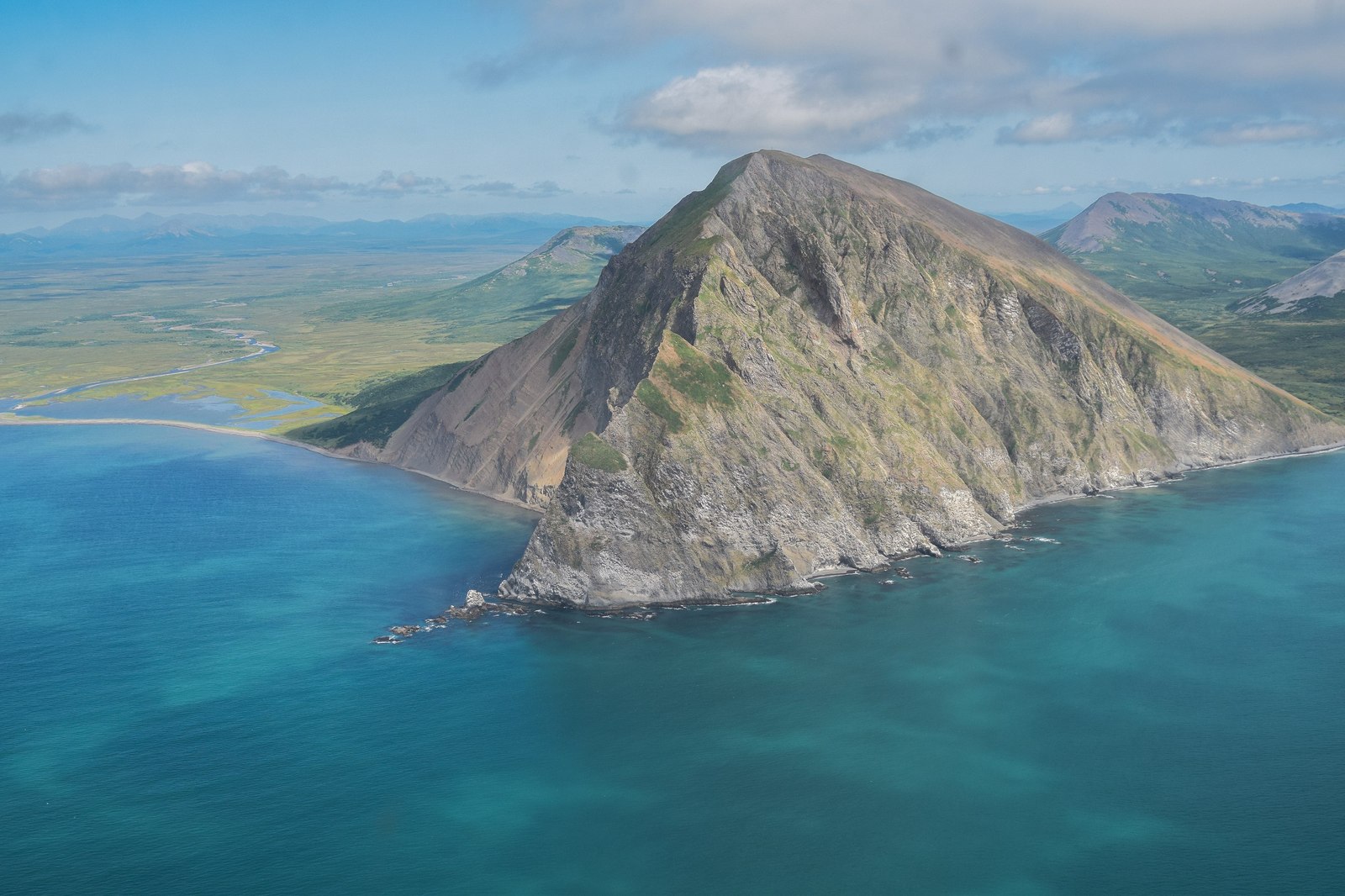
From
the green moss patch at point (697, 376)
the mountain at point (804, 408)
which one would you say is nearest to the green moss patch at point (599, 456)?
the mountain at point (804, 408)

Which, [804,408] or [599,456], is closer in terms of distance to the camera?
[599,456]

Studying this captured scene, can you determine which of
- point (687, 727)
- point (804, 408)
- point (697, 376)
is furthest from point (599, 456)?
point (687, 727)

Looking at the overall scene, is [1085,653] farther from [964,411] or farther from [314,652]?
[314,652]

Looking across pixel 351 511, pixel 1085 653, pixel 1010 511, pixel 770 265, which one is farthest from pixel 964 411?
pixel 351 511

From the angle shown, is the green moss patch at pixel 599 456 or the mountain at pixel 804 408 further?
the mountain at pixel 804 408

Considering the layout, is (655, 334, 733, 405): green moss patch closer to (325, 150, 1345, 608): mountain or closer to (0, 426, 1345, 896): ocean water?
A: (325, 150, 1345, 608): mountain

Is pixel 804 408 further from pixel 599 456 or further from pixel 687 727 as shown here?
pixel 687 727

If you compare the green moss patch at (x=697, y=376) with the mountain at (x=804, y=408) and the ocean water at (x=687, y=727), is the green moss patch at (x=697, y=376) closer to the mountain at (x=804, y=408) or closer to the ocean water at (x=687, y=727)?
the mountain at (x=804, y=408)
